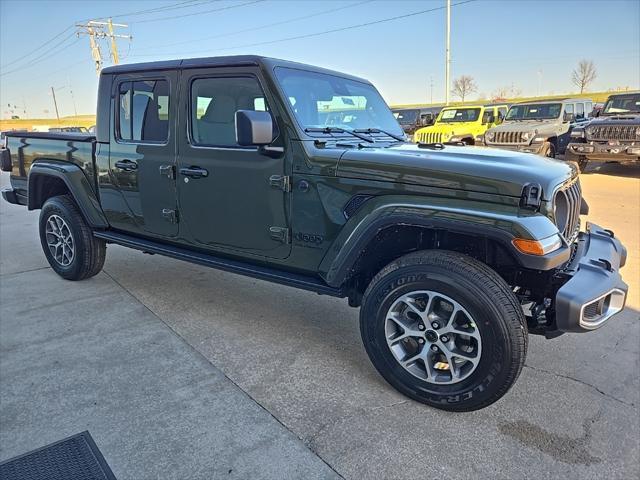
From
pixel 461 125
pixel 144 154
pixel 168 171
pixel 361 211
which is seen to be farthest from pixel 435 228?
pixel 461 125

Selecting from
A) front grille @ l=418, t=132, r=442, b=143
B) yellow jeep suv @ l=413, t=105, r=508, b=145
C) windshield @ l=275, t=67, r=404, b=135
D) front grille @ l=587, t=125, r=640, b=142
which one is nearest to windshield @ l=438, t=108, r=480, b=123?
yellow jeep suv @ l=413, t=105, r=508, b=145

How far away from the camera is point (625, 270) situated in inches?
182

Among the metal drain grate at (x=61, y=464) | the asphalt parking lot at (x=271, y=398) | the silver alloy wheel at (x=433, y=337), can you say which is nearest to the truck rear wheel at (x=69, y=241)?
the asphalt parking lot at (x=271, y=398)

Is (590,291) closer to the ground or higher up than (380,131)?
closer to the ground

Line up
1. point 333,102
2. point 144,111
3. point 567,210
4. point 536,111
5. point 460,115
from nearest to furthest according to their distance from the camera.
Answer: point 567,210
point 333,102
point 144,111
point 536,111
point 460,115

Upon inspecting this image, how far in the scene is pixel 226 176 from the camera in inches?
123

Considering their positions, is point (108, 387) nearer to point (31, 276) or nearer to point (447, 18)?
point (31, 276)

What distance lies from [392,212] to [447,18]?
28647 millimetres

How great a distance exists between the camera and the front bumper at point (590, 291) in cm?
218

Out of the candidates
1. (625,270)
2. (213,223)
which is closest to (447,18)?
(625,270)

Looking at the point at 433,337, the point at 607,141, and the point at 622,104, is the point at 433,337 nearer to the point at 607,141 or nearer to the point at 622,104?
the point at 607,141

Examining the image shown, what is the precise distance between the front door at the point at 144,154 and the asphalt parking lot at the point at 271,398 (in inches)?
30.1

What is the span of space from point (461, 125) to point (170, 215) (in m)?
12.4

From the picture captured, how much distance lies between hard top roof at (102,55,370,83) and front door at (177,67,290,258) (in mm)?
48
